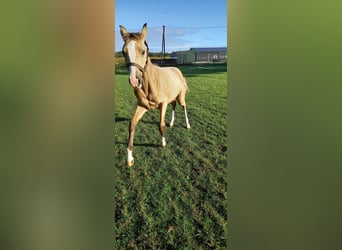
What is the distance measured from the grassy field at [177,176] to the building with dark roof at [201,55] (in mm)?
36

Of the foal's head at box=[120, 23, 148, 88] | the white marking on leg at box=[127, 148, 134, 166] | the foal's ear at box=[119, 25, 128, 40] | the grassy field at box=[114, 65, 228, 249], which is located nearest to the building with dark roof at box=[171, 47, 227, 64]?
the grassy field at box=[114, 65, 228, 249]

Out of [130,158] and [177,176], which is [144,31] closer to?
[130,158]

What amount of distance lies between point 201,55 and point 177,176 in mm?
666

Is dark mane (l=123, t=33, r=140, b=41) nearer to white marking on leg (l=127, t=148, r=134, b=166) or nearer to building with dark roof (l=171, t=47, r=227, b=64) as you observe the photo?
building with dark roof (l=171, t=47, r=227, b=64)

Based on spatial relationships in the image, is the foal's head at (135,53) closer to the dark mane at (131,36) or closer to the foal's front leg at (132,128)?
the dark mane at (131,36)

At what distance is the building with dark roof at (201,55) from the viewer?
5.54 feet

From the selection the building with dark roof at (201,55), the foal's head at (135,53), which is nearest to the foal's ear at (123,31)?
the foal's head at (135,53)

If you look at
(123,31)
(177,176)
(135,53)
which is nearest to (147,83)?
(135,53)
